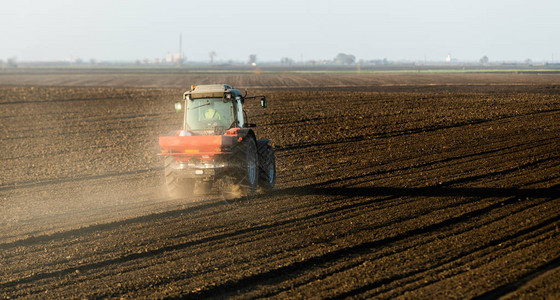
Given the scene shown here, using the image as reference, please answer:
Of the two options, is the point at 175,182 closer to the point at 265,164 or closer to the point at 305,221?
the point at 265,164

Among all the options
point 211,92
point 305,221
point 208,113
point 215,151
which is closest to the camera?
point 305,221

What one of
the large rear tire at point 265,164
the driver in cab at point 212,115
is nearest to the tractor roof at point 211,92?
the driver in cab at point 212,115

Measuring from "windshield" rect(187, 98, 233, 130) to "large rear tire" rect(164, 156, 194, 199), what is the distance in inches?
41.1

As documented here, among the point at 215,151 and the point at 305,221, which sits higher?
the point at 215,151

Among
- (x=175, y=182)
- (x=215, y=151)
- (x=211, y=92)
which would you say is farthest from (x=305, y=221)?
(x=211, y=92)

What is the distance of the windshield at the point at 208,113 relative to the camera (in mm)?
12258

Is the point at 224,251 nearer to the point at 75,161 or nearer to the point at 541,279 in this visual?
the point at 541,279

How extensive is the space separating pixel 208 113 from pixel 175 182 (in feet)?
5.22

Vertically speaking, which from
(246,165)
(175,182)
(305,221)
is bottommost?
(305,221)

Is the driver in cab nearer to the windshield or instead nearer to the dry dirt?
the windshield

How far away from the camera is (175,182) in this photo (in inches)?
465

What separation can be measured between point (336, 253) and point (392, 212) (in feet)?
8.89

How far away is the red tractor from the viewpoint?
11.3m

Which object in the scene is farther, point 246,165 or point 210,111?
point 210,111
